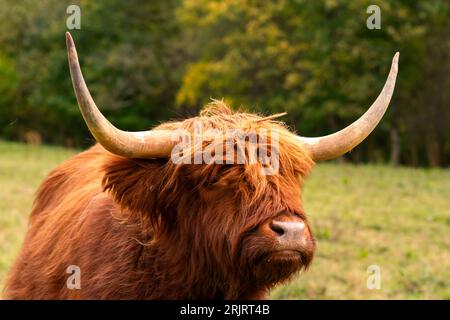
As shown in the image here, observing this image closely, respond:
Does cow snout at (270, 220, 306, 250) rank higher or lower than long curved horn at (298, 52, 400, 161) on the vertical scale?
lower

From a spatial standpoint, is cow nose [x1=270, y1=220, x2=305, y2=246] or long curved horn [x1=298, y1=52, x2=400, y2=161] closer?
cow nose [x1=270, y1=220, x2=305, y2=246]

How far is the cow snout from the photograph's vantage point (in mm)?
3508

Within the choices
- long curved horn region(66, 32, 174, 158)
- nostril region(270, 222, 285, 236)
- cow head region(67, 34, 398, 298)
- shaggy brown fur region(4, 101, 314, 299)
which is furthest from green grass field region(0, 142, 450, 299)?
nostril region(270, 222, 285, 236)

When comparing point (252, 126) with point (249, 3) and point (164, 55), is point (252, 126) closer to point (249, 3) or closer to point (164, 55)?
point (249, 3)

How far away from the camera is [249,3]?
28109 mm

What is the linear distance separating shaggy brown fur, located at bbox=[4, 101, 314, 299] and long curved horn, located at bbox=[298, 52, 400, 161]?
14 centimetres

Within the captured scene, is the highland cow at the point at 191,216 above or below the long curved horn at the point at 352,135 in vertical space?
below

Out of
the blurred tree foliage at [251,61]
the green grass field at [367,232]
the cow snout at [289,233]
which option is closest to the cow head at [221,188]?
the cow snout at [289,233]

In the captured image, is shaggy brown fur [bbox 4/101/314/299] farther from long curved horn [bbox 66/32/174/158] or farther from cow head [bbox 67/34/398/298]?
long curved horn [bbox 66/32/174/158]

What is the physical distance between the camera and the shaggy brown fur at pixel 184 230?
12.0 feet

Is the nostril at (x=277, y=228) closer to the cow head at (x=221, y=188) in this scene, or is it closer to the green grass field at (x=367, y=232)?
the cow head at (x=221, y=188)

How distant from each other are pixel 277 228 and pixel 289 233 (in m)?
0.07

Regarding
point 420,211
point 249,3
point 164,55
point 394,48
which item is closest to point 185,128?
point 420,211

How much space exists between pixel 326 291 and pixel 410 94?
22136 mm
